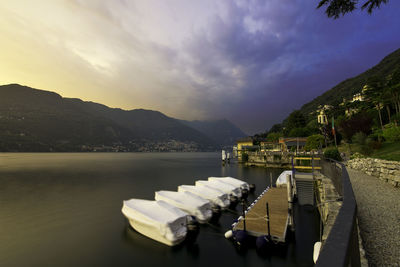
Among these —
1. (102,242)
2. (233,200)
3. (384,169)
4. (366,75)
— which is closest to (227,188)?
(233,200)

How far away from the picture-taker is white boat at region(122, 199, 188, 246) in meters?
13.3

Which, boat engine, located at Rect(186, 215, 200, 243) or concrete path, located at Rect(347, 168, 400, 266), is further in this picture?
boat engine, located at Rect(186, 215, 200, 243)

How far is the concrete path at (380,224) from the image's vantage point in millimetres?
5514

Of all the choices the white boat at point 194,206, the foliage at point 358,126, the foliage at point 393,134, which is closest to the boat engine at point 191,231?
the white boat at point 194,206

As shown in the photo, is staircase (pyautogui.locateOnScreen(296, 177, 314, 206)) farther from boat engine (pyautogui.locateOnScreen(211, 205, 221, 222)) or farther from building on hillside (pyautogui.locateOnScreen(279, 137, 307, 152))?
building on hillside (pyautogui.locateOnScreen(279, 137, 307, 152))

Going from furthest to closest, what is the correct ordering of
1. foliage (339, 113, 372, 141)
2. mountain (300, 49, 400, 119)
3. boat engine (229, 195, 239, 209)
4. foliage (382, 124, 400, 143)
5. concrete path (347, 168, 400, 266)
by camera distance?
mountain (300, 49, 400, 119) < foliage (339, 113, 372, 141) < foliage (382, 124, 400, 143) < boat engine (229, 195, 239, 209) < concrete path (347, 168, 400, 266)

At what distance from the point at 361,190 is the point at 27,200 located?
1601 inches

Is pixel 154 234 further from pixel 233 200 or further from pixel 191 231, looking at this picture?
pixel 233 200

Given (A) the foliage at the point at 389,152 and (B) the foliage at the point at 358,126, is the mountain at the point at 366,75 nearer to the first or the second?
(B) the foliage at the point at 358,126

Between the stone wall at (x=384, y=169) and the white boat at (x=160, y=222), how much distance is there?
49.6 feet

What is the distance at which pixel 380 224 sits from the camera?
25.0 feet

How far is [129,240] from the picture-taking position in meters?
15.8

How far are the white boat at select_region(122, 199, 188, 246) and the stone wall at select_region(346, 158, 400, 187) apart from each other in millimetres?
15116

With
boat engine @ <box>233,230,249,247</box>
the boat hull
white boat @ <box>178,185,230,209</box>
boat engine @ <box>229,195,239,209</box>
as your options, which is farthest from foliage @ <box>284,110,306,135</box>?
the boat hull
